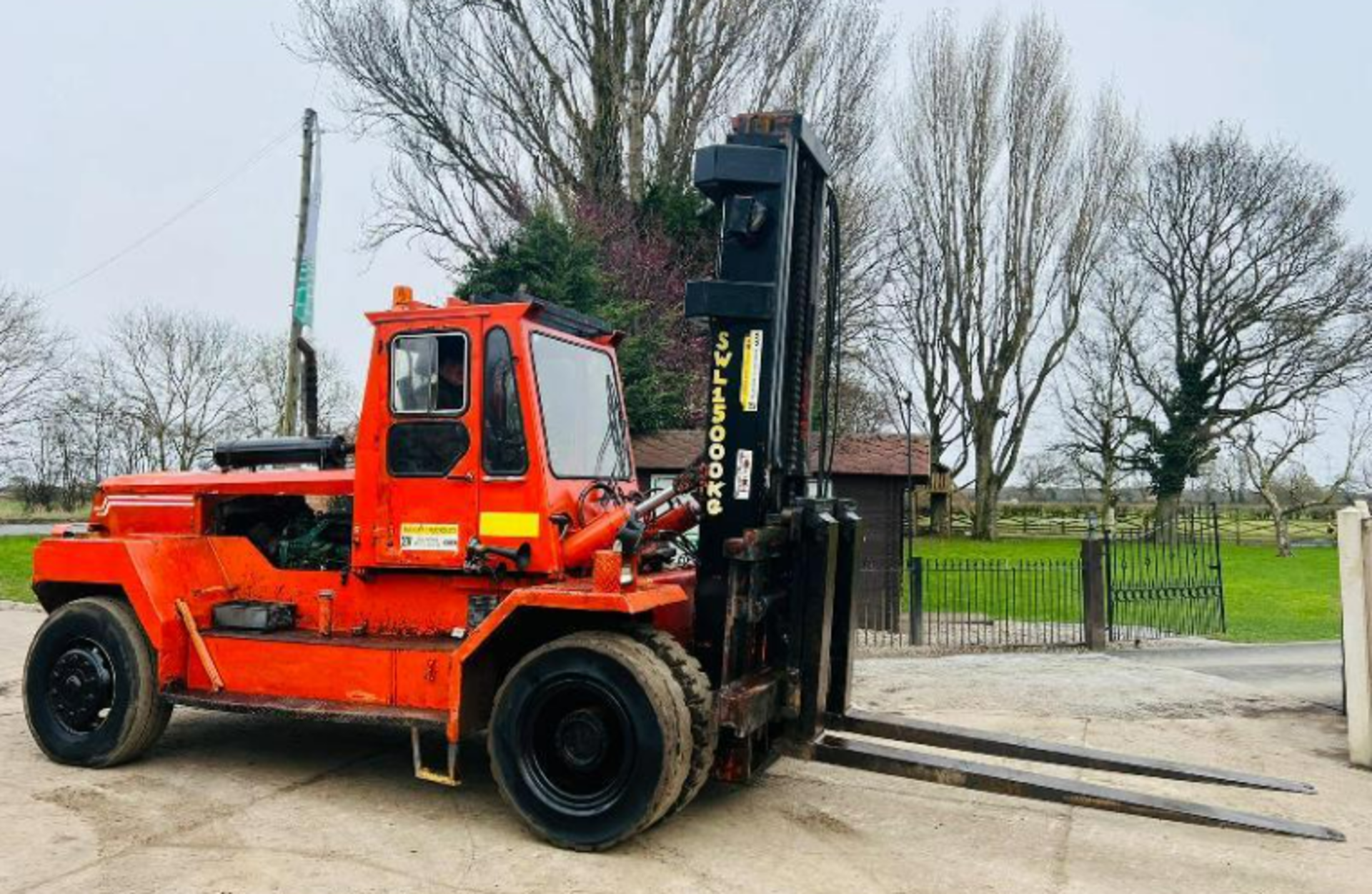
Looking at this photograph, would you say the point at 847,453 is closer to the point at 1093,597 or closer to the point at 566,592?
the point at 1093,597

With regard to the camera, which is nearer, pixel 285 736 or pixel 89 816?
pixel 89 816

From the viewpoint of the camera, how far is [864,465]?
52.3ft

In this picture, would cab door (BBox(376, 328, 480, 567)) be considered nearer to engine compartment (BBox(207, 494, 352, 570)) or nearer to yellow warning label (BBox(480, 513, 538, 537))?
yellow warning label (BBox(480, 513, 538, 537))

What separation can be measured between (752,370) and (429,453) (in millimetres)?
1917

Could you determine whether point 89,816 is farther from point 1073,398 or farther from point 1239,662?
point 1073,398

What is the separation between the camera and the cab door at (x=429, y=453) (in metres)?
6.27

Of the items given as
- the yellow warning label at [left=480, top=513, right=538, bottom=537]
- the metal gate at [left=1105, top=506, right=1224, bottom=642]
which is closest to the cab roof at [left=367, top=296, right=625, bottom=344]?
the yellow warning label at [left=480, top=513, right=538, bottom=537]

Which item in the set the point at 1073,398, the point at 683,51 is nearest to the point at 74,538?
the point at 683,51

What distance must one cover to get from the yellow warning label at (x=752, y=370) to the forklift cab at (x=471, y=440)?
3.61 ft

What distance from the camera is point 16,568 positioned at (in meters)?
22.3

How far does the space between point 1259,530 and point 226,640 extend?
140 ft

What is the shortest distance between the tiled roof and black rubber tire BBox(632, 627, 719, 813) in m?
9.39

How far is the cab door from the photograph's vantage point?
6.27m

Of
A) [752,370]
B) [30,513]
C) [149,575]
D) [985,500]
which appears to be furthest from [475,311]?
[30,513]
